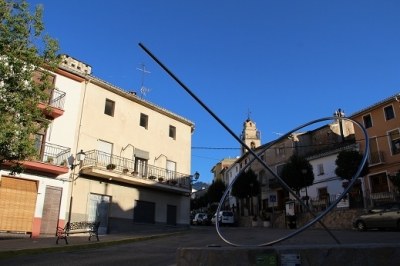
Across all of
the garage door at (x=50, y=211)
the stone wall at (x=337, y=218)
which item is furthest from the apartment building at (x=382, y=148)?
the garage door at (x=50, y=211)

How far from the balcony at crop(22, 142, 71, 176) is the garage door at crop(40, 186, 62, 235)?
1093 millimetres

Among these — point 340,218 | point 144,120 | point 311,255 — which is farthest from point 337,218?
point 311,255

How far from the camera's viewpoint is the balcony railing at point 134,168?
1029 inches

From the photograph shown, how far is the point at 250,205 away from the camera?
198 feet

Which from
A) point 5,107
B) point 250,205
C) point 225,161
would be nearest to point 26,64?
point 5,107

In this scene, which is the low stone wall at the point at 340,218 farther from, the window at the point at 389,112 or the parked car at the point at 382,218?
the window at the point at 389,112

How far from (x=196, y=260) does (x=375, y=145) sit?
34.7 metres

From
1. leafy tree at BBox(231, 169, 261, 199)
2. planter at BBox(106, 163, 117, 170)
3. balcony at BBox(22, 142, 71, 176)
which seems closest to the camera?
balcony at BBox(22, 142, 71, 176)

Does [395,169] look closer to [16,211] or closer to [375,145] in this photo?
[375,145]

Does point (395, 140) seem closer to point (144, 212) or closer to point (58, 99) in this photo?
point (144, 212)

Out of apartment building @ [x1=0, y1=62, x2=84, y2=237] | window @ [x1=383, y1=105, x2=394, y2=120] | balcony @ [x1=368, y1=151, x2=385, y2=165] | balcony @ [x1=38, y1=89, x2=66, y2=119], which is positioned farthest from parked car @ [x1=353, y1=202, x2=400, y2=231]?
balcony @ [x1=38, y1=89, x2=66, y2=119]

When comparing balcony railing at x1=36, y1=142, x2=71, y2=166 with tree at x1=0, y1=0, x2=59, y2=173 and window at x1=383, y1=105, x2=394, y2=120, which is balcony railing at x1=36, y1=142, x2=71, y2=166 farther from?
window at x1=383, y1=105, x2=394, y2=120

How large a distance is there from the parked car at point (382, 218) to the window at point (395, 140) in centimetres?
1470

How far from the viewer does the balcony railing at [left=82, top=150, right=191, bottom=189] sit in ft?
85.7
